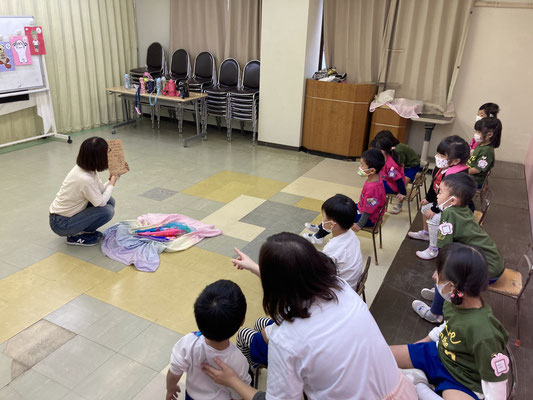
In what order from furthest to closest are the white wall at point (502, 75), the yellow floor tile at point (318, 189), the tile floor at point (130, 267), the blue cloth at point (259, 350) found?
the white wall at point (502, 75)
the yellow floor tile at point (318, 189)
the tile floor at point (130, 267)
the blue cloth at point (259, 350)

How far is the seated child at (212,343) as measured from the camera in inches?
61.7

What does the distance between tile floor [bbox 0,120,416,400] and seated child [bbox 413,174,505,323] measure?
65 centimetres

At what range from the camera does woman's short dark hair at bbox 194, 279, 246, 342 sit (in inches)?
61.2

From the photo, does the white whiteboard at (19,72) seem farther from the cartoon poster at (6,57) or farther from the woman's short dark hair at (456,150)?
the woman's short dark hair at (456,150)

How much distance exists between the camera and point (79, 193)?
338 cm

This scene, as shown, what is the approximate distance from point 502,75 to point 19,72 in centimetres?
651

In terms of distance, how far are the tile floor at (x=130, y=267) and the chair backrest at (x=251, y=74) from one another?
1384 mm

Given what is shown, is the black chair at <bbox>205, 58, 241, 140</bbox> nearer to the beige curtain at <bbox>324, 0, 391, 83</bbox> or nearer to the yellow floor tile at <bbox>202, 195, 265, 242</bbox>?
the beige curtain at <bbox>324, 0, 391, 83</bbox>

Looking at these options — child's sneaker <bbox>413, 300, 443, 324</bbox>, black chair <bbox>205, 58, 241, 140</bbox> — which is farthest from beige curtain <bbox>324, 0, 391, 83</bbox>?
child's sneaker <bbox>413, 300, 443, 324</bbox>

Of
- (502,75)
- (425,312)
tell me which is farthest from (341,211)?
(502,75)

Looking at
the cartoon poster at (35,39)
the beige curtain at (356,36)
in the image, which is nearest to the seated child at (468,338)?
the beige curtain at (356,36)

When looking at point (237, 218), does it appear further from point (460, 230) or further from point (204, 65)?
point (204, 65)

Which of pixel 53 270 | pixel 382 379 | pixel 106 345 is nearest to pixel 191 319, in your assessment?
pixel 106 345

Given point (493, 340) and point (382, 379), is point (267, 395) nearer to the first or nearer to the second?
point (382, 379)
